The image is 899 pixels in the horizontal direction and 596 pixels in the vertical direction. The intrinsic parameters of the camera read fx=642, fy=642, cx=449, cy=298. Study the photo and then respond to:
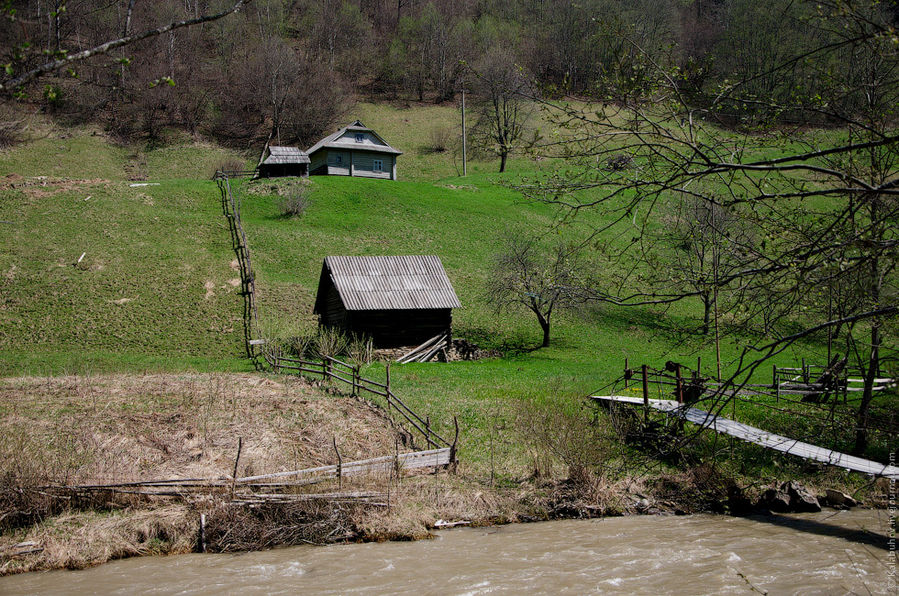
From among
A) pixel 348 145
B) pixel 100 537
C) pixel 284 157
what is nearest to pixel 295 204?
pixel 284 157

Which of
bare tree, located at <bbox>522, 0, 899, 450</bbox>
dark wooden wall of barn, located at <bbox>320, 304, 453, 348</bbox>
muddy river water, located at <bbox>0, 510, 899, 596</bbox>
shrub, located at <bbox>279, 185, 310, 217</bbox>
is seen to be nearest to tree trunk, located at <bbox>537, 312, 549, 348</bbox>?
dark wooden wall of barn, located at <bbox>320, 304, 453, 348</bbox>

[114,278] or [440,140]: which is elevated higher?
[440,140]

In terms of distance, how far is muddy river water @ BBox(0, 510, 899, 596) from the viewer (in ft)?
29.2

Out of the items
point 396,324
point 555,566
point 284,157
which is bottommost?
point 555,566

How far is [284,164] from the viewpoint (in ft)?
Result: 174

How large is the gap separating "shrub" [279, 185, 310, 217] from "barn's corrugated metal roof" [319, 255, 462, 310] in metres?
18.3

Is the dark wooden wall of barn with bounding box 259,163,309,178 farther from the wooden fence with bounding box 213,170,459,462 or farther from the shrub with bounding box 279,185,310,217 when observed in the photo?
the shrub with bounding box 279,185,310,217

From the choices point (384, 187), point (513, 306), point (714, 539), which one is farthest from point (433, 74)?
point (714, 539)

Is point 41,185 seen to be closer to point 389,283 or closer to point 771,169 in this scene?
point 389,283

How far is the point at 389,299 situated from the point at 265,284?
1079cm

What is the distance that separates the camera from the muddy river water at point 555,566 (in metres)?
8.89

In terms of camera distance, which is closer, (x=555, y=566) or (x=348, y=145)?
(x=555, y=566)

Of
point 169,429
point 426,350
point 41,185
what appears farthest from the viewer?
point 41,185

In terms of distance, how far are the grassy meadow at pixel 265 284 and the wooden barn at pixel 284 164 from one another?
236 cm
